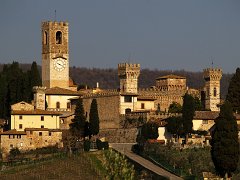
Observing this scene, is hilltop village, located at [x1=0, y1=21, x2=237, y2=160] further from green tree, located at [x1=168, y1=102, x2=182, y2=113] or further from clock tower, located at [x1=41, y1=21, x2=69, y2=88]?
green tree, located at [x1=168, y1=102, x2=182, y2=113]

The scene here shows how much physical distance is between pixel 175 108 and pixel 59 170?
1854 centimetres

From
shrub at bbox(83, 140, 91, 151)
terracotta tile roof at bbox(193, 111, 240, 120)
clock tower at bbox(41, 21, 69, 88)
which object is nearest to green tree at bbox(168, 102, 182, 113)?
terracotta tile roof at bbox(193, 111, 240, 120)

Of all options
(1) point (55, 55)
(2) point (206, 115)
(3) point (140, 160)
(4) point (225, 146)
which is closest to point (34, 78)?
(1) point (55, 55)

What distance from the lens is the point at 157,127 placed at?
7906 cm

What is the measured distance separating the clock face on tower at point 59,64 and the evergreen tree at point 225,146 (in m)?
35.5

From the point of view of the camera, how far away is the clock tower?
9519 cm

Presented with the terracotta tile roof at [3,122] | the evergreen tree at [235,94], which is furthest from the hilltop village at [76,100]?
the terracotta tile roof at [3,122]

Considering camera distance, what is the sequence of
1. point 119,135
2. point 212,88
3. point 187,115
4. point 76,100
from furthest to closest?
1. point 212,88
2. point 76,100
3. point 119,135
4. point 187,115

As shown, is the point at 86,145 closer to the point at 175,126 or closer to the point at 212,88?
the point at 175,126

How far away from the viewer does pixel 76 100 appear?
8919 centimetres

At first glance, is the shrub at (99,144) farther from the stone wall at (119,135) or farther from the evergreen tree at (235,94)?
the evergreen tree at (235,94)

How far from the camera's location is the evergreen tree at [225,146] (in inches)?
2329

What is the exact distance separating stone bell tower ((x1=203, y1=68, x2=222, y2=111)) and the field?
56.6 ft

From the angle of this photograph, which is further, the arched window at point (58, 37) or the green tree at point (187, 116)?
the arched window at point (58, 37)
